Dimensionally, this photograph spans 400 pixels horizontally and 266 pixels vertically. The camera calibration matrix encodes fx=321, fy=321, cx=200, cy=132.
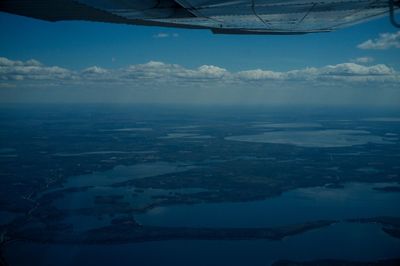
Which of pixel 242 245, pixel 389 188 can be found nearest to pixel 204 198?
pixel 242 245

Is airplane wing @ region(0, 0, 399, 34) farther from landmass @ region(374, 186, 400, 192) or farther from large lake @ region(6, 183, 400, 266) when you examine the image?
landmass @ region(374, 186, 400, 192)

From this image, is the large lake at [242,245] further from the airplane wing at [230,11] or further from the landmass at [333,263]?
the airplane wing at [230,11]

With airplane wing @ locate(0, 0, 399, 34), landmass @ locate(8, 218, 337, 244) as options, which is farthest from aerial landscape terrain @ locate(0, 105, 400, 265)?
airplane wing @ locate(0, 0, 399, 34)

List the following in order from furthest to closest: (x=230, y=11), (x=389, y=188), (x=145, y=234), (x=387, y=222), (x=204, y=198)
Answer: (x=389, y=188), (x=204, y=198), (x=387, y=222), (x=145, y=234), (x=230, y=11)

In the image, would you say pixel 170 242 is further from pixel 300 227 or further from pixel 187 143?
pixel 187 143

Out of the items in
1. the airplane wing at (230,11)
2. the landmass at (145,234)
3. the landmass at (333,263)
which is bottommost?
the landmass at (145,234)

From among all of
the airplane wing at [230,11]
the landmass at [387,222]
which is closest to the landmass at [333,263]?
the landmass at [387,222]

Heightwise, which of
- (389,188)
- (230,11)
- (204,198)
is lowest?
(204,198)

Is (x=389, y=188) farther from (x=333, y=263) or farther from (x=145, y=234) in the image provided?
(x=145, y=234)
